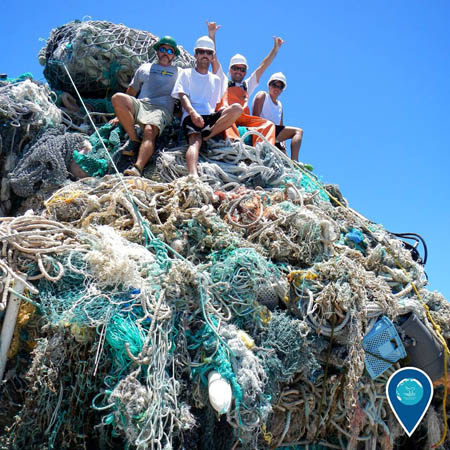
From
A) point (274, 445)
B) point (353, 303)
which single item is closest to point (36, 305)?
point (274, 445)

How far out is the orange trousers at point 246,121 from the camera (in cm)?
831

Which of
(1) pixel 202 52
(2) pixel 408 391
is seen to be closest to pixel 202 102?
(1) pixel 202 52

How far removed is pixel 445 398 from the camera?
6.35m

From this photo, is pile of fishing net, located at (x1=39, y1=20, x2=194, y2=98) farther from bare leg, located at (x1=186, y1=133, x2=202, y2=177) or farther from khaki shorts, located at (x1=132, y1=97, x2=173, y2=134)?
bare leg, located at (x1=186, y1=133, x2=202, y2=177)

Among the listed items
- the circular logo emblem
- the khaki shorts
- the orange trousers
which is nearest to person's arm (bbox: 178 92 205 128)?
the khaki shorts

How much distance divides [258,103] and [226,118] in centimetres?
163

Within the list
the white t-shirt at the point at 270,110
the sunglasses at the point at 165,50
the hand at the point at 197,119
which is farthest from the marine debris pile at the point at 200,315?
the white t-shirt at the point at 270,110

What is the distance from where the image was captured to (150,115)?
762 cm

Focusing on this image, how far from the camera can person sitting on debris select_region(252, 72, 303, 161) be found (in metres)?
8.99

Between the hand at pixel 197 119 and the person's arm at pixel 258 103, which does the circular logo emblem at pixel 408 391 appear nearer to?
the hand at pixel 197 119

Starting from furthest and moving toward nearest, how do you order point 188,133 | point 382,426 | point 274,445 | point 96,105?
point 96,105
point 188,133
point 382,426
point 274,445

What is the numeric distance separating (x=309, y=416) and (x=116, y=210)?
2.62 meters

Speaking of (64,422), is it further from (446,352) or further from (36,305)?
(446,352)

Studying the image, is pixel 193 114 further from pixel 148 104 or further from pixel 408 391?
pixel 408 391
